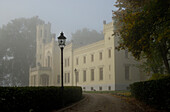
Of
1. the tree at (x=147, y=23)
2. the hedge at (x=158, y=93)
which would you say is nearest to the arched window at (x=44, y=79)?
the tree at (x=147, y=23)

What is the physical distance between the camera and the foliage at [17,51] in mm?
62819

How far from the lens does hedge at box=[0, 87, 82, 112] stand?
374 inches

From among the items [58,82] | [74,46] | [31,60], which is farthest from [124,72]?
[31,60]

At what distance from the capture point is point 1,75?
200 feet

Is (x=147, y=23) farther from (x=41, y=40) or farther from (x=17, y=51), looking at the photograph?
(x=17, y=51)

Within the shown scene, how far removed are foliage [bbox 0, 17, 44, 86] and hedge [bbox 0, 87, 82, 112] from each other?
52640mm

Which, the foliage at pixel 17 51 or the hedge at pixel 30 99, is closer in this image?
the hedge at pixel 30 99

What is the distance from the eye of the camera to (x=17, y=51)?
6562 centimetres

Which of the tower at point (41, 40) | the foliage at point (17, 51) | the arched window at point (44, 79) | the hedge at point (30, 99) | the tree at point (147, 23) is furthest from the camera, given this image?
the foliage at point (17, 51)

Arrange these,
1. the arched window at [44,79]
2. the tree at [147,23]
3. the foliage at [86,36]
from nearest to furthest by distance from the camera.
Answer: the tree at [147,23]
the arched window at [44,79]
the foliage at [86,36]

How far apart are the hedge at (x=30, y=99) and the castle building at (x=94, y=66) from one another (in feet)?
66.1

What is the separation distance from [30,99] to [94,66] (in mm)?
29371

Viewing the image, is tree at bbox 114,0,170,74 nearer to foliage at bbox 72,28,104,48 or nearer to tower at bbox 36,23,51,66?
tower at bbox 36,23,51,66

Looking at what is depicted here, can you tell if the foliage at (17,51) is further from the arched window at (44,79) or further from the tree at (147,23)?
the tree at (147,23)
